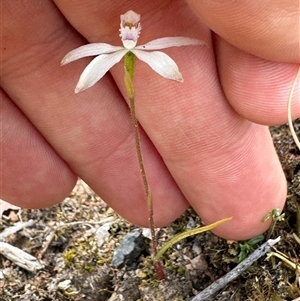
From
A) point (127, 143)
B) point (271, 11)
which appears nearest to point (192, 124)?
point (127, 143)

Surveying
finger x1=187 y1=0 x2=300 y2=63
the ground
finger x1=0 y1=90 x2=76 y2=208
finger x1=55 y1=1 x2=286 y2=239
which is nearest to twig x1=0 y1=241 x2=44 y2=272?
the ground

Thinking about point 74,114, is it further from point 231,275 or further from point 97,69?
point 231,275

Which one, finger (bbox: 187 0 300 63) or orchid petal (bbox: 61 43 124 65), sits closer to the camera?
finger (bbox: 187 0 300 63)

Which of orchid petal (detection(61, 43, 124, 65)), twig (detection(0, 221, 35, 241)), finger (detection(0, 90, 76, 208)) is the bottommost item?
A: twig (detection(0, 221, 35, 241))

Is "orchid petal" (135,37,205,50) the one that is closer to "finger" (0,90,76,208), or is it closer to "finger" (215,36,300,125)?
"finger" (215,36,300,125)

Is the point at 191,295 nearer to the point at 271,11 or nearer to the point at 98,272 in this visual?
the point at 98,272

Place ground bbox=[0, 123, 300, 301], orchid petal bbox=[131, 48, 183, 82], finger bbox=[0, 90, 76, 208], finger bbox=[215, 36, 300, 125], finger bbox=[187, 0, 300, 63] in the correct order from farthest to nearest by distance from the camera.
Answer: finger bbox=[0, 90, 76, 208], ground bbox=[0, 123, 300, 301], finger bbox=[215, 36, 300, 125], orchid petal bbox=[131, 48, 183, 82], finger bbox=[187, 0, 300, 63]
